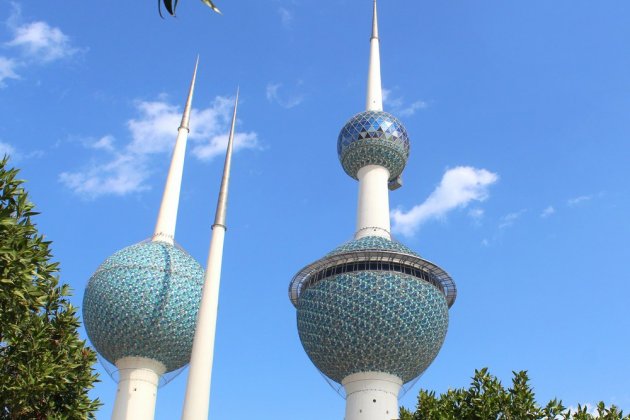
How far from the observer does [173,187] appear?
287 ft

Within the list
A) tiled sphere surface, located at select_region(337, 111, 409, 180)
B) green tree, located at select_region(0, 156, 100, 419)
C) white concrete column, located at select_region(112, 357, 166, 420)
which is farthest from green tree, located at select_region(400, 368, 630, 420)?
tiled sphere surface, located at select_region(337, 111, 409, 180)

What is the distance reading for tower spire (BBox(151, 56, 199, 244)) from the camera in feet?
279

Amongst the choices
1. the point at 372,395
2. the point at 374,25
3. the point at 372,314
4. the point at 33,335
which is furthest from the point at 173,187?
the point at 33,335

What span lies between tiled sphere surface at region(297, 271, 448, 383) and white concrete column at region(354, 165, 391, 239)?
7.38 m

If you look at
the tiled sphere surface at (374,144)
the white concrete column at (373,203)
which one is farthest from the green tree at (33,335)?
the tiled sphere surface at (374,144)

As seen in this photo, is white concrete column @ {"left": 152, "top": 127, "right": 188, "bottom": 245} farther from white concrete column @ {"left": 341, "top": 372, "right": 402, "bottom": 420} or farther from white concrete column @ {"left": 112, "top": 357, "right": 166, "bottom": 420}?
white concrete column @ {"left": 341, "top": 372, "right": 402, "bottom": 420}

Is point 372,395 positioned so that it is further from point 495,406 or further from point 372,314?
point 495,406

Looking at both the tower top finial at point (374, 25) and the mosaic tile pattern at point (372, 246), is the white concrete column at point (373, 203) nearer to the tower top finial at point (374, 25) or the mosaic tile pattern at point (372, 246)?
the mosaic tile pattern at point (372, 246)

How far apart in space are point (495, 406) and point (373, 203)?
54.5 m

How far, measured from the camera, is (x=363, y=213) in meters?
83.5

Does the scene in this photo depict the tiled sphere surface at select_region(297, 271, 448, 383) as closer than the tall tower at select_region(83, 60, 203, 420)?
Yes

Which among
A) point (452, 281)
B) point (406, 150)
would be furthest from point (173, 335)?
point (406, 150)

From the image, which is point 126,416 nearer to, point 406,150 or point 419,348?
point 419,348

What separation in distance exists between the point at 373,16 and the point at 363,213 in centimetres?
3693
